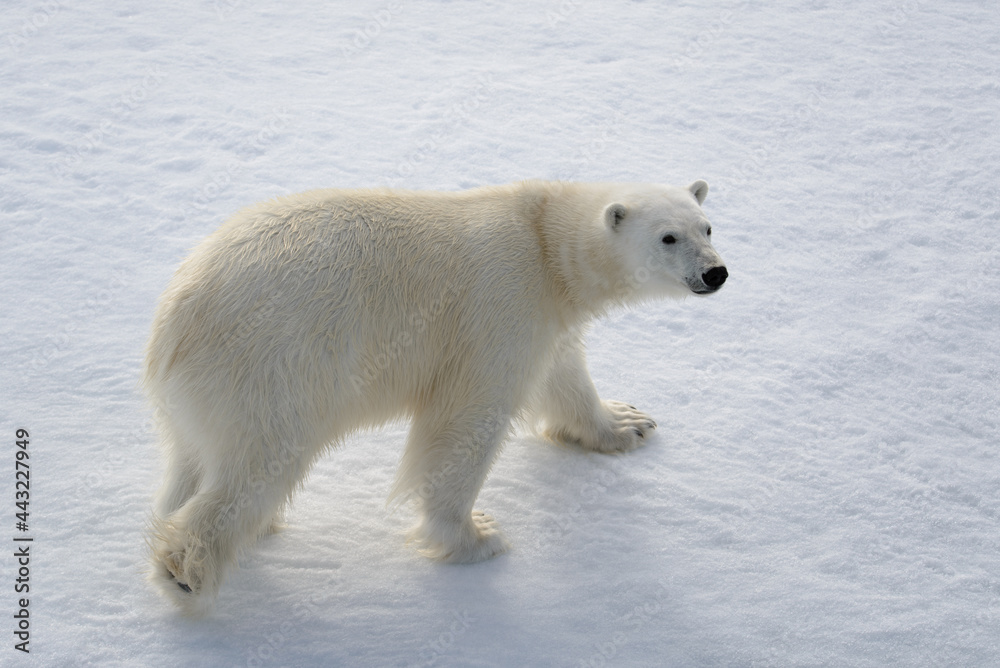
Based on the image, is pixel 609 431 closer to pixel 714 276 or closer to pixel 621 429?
pixel 621 429

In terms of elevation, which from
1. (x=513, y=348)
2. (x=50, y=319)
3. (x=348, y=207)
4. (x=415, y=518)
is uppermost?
(x=348, y=207)

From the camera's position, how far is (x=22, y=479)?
13.3 ft

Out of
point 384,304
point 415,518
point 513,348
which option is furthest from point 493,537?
point 384,304

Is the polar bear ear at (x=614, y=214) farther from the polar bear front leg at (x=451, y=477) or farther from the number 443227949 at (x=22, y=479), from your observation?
the number 443227949 at (x=22, y=479)

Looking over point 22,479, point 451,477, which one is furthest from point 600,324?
point 22,479

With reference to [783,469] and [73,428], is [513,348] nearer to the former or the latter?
[783,469]

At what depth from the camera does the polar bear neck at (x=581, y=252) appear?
3.79 m

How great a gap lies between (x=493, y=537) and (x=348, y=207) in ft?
4.79

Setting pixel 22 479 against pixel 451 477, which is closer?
pixel 451 477

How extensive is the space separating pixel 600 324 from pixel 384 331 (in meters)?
2.15

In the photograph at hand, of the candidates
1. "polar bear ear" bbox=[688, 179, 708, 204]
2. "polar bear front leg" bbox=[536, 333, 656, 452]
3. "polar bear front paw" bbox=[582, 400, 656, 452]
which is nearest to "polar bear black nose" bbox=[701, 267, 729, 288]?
"polar bear ear" bbox=[688, 179, 708, 204]

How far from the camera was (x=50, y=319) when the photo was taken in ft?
Answer: 16.5

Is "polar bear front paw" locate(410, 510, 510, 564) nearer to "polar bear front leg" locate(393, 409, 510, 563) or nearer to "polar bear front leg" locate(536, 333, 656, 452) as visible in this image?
"polar bear front leg" locate(393, 409, 510, 563)

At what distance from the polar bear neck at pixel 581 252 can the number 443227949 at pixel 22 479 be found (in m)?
2.38
